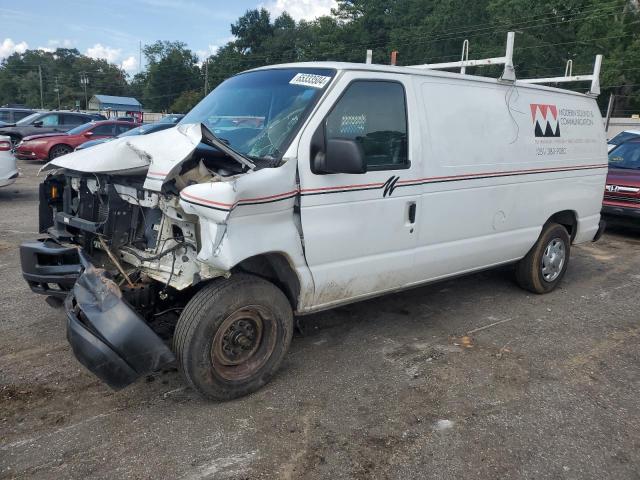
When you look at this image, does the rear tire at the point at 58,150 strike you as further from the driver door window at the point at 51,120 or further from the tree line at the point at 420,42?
the tree line at the point at 420,42

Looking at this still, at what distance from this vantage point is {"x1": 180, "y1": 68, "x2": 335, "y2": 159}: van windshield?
364 centimetres

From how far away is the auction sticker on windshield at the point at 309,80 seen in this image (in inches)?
149

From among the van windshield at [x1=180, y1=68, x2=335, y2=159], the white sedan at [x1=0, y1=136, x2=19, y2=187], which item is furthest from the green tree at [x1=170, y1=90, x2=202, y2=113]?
the van windshield at [x1=180, y1=68, x2=335, y2=159]

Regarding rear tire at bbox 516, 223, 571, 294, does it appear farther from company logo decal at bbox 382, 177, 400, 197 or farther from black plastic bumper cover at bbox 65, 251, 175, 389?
black plastic bumper cover at bbox 65, 251, 175, 389

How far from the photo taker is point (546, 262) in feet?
19.5

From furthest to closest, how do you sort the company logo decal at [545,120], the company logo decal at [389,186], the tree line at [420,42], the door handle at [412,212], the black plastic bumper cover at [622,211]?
the tree line at [420,42] < the black plastic bumper cover at [622,211] < the company logo decal at [545,120] < the door handle at [412,212] < the company logo decal at [389,186]

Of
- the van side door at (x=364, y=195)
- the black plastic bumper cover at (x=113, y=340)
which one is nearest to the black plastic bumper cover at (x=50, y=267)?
the black plastic bumper cover at (x=113, y=340)

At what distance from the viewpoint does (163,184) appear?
3209 mm

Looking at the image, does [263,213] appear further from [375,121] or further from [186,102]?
[186,102]

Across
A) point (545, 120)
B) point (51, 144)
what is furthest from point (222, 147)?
point (51, 144)

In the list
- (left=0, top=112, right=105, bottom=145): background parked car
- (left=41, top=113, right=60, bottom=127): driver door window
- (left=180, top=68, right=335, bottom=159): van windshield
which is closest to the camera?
(left=180, top=68, right=335, bottom=159): van windshield

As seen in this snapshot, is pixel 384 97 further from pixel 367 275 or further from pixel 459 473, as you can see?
pixel 459 473

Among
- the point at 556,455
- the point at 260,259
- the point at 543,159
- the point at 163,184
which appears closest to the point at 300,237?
the point at 260,259

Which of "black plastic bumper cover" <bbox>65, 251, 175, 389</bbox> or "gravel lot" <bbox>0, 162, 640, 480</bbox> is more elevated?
"black plastic bumper cover" <bbox>65, 251, 175, 389</bbox>
